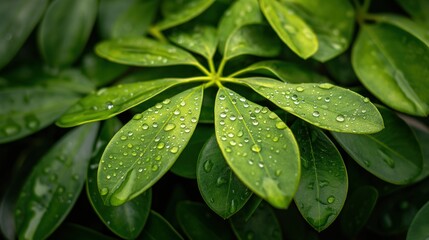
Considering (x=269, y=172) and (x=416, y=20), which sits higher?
(x=269, y=172)

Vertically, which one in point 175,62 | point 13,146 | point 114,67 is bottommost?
point 13,146

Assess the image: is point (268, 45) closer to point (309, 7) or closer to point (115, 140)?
point (309, 7)

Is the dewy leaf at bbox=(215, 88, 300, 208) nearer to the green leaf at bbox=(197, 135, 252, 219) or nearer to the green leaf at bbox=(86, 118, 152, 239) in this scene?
the green leaf at bbox=(197, 135, 252, 219)

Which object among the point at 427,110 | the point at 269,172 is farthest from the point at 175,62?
the point at 427,110

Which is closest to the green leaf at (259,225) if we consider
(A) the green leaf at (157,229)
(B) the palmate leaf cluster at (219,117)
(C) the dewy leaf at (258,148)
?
(B) the palmate leaf cluster at (219,117)

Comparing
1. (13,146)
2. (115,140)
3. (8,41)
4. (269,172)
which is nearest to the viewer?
(269,172)

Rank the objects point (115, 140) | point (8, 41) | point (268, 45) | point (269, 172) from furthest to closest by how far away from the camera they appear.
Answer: point (8, 41) → point (268, 45) → point (115, 140) → point (269, 172)

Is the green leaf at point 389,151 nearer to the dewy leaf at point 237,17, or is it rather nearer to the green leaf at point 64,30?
the dewy leaf at point 237,17

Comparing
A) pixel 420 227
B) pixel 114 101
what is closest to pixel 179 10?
pixel 114 101
